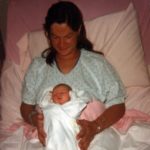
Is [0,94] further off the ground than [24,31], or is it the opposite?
[24,31]

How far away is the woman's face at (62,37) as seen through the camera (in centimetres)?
161

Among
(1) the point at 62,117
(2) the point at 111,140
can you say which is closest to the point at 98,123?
(2) the point at 111,140

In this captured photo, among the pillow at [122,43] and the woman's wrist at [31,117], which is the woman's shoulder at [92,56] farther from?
the woman's wrist at [31,117]

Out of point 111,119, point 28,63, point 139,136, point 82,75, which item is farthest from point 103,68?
point 28,63

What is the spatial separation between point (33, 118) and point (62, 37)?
Answer: 0.37 m

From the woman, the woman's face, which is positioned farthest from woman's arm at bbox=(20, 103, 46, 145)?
the woman's face

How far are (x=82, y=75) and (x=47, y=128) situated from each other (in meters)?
0.33

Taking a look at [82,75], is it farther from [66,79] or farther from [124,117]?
[124,117]

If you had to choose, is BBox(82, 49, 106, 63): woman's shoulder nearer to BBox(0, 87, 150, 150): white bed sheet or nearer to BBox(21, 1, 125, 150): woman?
BBox(21, 1, 125, 150): woman

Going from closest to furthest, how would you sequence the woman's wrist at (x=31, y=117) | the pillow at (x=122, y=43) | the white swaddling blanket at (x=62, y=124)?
1. the white swaddling blanket at (x=62, y=124)
2. the woman's wrist at (x=31, y=117)
3. the pillow at (x=122, y=43)

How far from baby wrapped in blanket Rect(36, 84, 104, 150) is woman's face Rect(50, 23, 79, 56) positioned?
0.67 feet

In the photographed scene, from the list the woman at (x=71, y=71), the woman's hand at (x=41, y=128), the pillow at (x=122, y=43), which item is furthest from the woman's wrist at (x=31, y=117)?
the pillow at (x=122, y=43)

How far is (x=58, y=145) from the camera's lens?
1463 mm

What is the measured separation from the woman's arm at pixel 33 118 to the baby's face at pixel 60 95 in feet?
0.41
